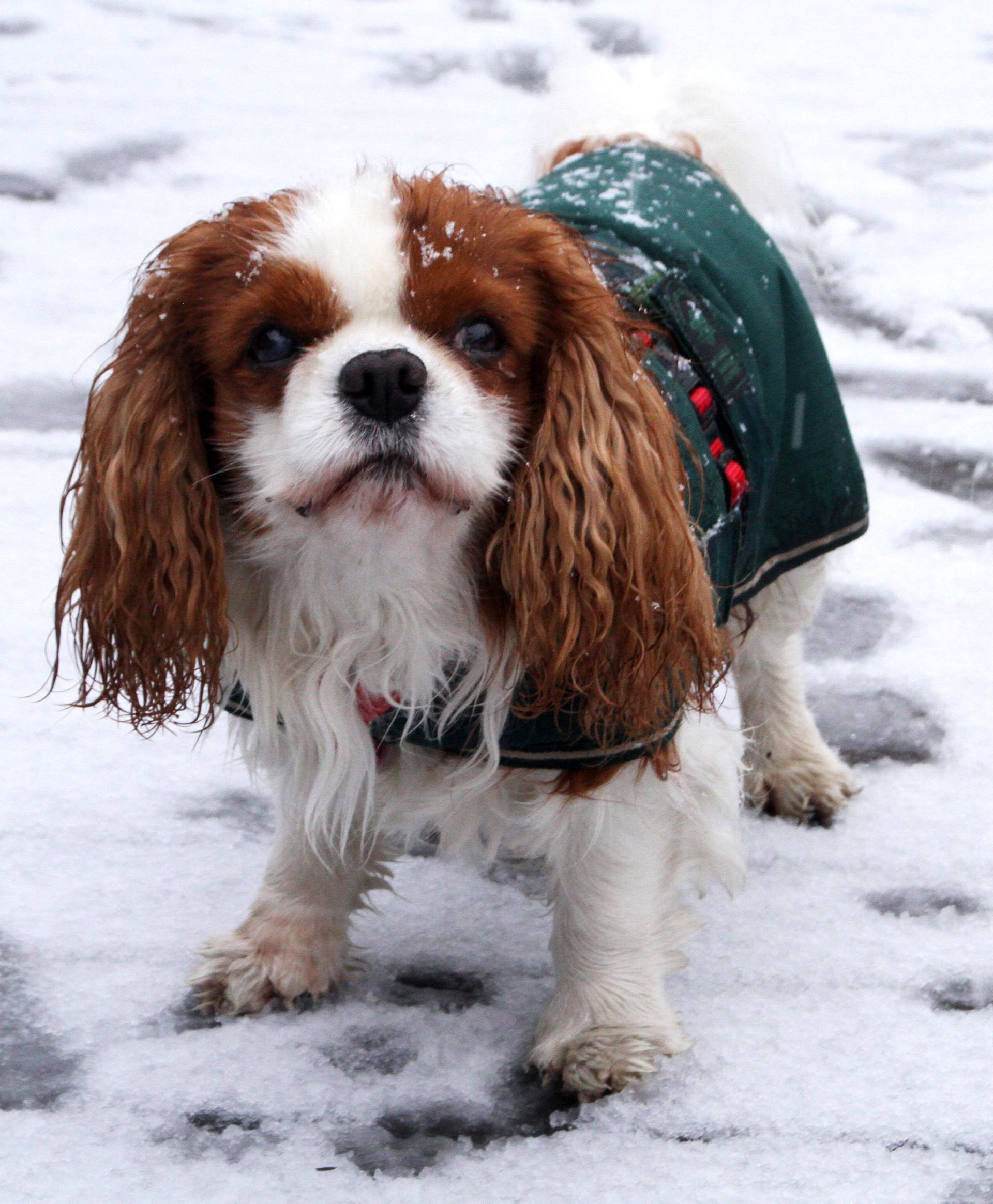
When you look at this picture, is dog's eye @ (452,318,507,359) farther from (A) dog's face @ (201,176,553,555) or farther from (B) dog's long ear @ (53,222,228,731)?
(B) dog's long ear @ (53,222,228,731)

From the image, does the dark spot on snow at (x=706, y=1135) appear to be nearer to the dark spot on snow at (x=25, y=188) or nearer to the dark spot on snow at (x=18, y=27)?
the dark spot on snow at (x=25, y=188)

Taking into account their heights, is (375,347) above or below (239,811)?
above

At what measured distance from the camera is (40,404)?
14.3 feet

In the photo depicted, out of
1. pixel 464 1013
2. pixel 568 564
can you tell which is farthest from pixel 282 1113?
pixel 568 564

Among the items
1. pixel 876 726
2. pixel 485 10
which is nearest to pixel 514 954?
pixel 876 726

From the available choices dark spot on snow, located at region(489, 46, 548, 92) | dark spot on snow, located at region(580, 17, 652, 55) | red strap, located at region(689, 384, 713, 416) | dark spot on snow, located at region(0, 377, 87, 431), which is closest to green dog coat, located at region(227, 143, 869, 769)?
red strap, located at region(689, 384, 713, 416)

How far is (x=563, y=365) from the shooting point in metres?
1.90

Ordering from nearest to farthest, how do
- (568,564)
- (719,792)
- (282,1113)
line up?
1. (568,564)
2. (282,1113)
3. (719,792)

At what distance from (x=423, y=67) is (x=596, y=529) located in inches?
216

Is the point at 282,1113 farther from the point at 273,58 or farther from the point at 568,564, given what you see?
the point at 273,58

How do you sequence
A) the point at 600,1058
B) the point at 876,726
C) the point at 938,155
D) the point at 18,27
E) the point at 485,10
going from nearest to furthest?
the point at 600,1058
the point at 876,726
the point at 938,155
the point at 18,27
the point at 485,10

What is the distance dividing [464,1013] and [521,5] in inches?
239

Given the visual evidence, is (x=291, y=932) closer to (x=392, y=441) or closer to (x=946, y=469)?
(x=392, y=441)

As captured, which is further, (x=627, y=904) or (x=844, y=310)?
(x=844, y=310)
